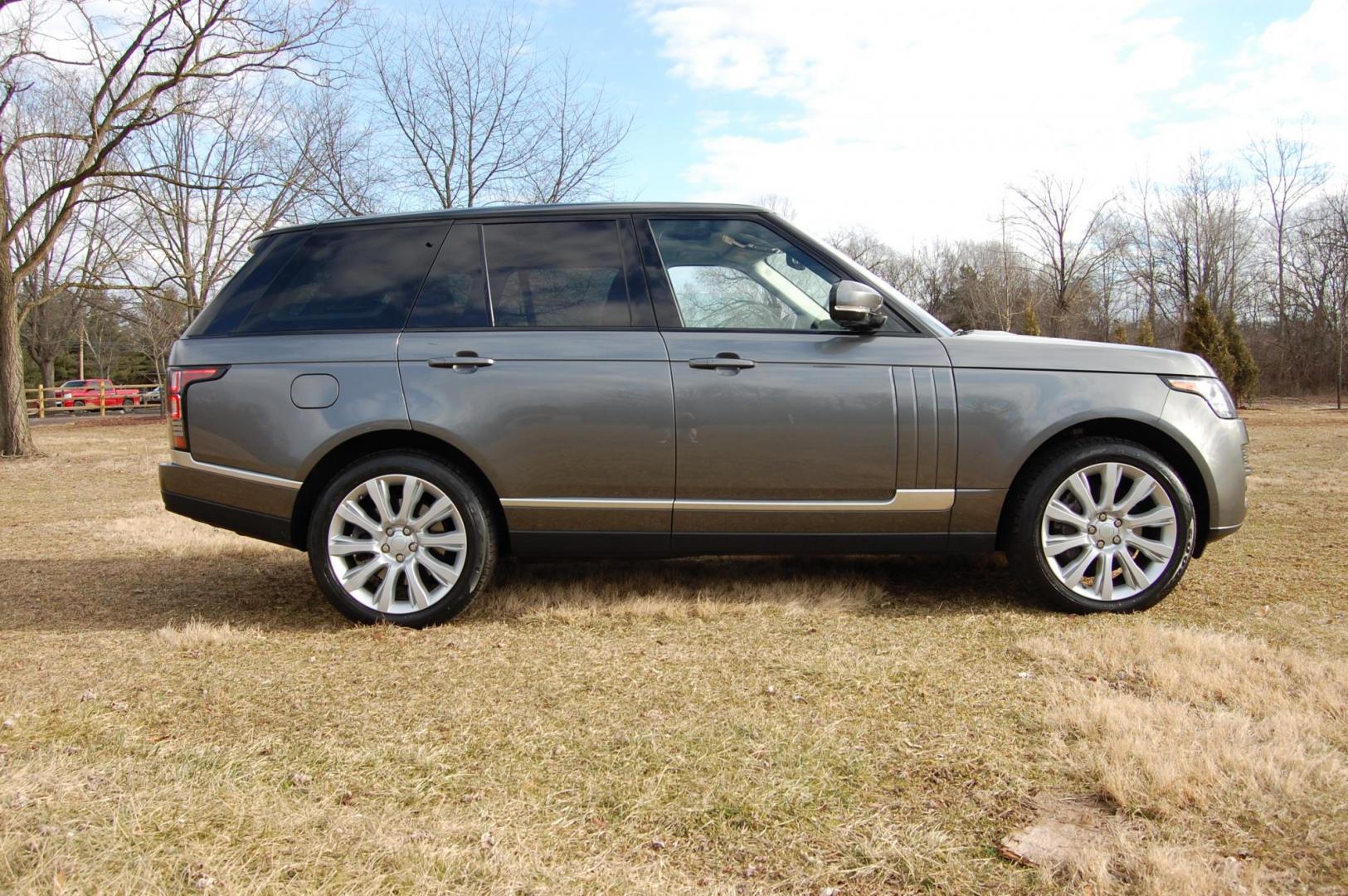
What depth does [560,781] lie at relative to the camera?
237cm

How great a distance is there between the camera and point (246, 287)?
408cm

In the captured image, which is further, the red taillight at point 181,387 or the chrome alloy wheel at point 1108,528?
the red taillight at point 181,387

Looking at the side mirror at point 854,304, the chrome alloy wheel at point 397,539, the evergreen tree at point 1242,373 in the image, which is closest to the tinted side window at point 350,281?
the chrome alloy wheel at point 397,539

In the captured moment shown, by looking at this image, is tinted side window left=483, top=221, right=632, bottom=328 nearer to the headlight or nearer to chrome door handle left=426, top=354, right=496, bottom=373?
chrome door handle left=426, top=354, right=496, bottom=373

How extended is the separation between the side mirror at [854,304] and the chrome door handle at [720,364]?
1.34 feet

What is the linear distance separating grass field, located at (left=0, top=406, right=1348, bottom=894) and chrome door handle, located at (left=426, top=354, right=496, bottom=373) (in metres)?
1.12

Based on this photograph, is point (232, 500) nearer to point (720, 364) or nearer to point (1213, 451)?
point (720, 364)

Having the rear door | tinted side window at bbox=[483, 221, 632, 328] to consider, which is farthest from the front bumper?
tinted side window at bbox=[483, 221, 632, 328]

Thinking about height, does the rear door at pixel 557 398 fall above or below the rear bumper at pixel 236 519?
above

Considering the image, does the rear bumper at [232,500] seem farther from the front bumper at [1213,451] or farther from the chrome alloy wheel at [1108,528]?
the front bumper at [1213,451]

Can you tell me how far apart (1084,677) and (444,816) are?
2148 mm

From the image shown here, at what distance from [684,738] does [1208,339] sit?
29149mm

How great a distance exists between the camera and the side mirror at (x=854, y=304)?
11.9 ft

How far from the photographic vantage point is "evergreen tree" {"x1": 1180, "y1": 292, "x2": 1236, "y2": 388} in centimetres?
2639
